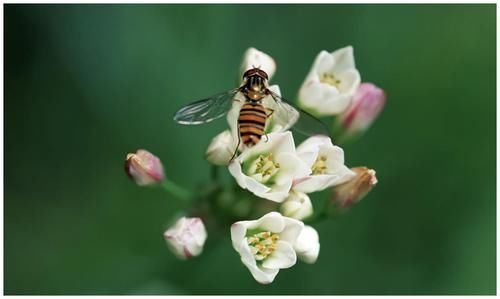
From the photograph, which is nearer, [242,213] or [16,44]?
[242,213]

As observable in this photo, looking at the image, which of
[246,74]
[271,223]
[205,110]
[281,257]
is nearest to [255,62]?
[246,74]

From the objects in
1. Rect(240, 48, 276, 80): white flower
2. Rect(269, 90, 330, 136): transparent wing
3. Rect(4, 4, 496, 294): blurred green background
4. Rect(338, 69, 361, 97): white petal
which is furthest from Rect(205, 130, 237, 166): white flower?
Rect(4, 4, 496, 294): blurred green background

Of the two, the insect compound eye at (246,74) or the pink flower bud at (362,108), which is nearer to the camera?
the insect compound eye at (246,74)

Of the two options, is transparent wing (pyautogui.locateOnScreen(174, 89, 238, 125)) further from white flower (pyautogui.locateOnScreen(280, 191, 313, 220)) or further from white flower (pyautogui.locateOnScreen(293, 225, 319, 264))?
white flower (pyautogui.locateOnScreen(293, 225, 319, 264))

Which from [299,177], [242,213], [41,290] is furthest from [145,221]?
[299,177]

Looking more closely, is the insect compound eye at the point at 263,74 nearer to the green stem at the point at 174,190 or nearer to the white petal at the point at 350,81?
the white petal at the point at 350,81

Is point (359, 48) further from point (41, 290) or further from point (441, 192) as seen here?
point (41, 290)

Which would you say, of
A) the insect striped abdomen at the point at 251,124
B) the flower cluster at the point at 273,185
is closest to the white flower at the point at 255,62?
the flower cluster at the point at 273,185
